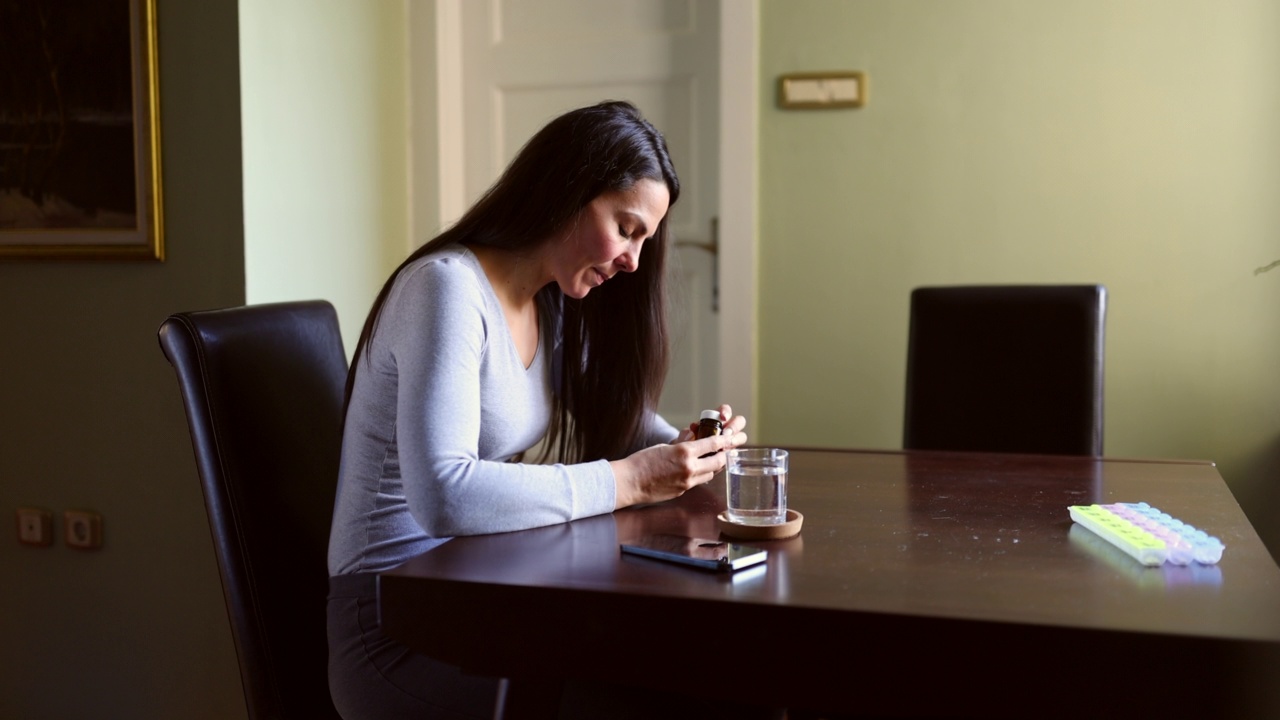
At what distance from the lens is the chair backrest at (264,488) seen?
138 cm

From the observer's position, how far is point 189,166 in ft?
7.73

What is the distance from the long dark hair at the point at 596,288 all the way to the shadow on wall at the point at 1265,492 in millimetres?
1809

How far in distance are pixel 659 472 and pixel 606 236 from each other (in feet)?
1.21

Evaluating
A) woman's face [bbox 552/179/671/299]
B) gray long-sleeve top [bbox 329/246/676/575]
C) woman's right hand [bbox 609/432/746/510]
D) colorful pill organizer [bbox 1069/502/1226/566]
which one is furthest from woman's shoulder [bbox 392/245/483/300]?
colorful pill organizer [bbox 1069/502/1226/566]

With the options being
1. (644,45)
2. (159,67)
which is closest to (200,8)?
(159,67)

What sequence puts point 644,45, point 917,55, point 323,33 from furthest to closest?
1. point 644,45
2. point 917,55
3. point 323,33

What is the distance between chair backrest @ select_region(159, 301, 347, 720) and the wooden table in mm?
371

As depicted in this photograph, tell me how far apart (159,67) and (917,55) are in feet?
6.05

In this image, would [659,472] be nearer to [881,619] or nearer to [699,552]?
[699,552]

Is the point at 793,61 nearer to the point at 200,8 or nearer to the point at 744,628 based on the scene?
the point at 200,8

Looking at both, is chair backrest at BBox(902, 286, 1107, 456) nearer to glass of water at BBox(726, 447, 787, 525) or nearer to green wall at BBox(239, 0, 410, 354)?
glass of water at BBox(726, 447, 787, 525)

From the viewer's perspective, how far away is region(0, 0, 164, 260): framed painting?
234cm

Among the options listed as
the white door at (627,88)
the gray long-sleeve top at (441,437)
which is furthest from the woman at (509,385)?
the white door at (627,88)

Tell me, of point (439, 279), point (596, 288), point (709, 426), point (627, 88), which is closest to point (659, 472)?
point (709, 426)
